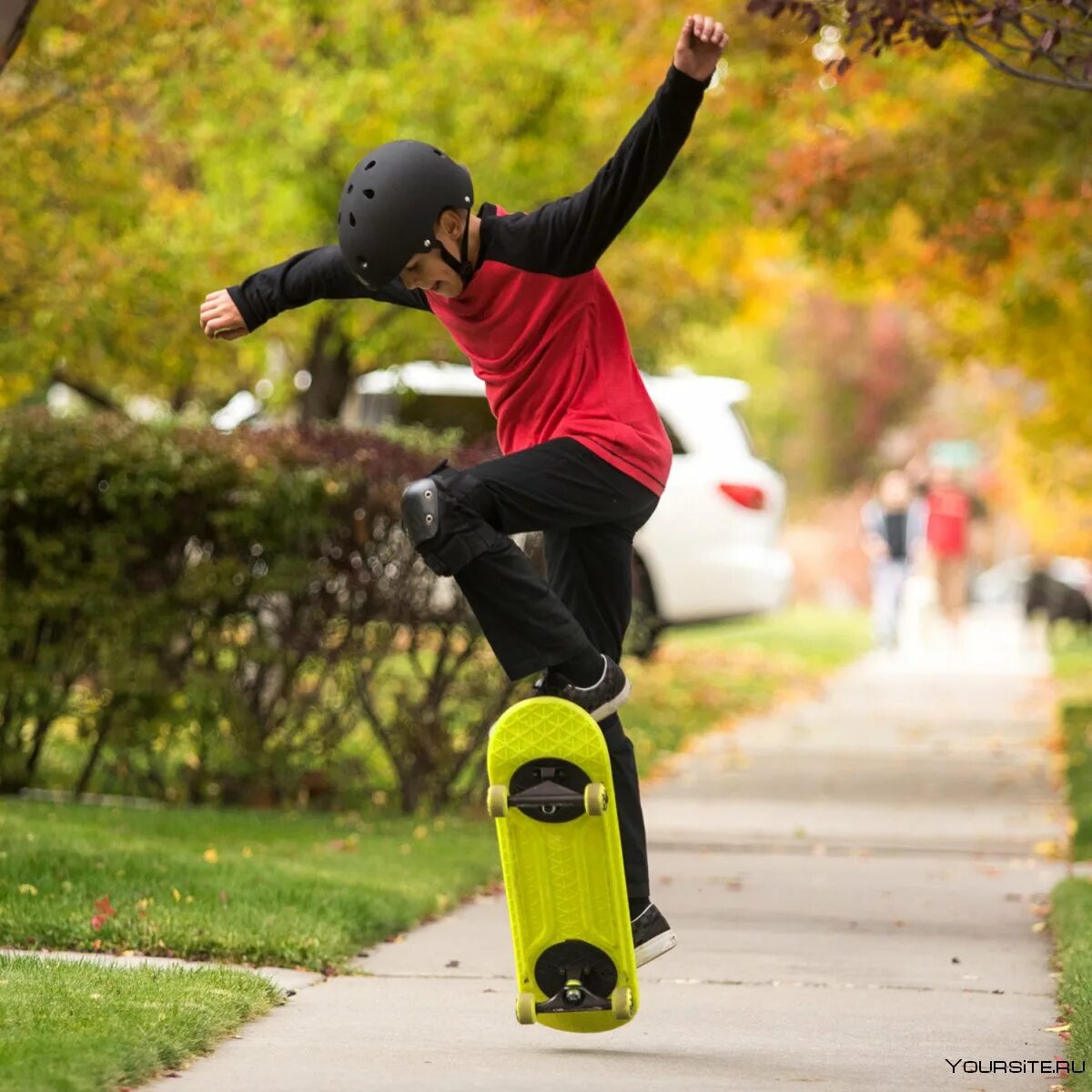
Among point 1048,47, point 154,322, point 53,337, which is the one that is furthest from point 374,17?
point 1048,47

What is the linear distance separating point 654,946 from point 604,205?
1.73 meters

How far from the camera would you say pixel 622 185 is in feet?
13.5

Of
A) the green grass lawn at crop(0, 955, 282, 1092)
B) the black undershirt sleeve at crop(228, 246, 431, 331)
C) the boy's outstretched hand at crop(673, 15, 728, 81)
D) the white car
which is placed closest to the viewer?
the green grass lawn at crop(0, 955, 282, 1092)

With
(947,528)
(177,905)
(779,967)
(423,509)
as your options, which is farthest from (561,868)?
(947,528)

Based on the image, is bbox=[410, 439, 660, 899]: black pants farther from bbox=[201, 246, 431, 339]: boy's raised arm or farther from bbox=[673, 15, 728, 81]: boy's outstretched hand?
bbox=[673, 15, 728, 81]: boy's outstretched hand

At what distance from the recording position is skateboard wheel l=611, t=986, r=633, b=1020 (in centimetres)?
437

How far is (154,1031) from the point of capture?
4.26 m

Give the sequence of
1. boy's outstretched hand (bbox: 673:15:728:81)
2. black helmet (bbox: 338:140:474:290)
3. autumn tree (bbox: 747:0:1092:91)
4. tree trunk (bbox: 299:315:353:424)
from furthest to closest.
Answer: tree trunk (bbox: 299:315:353:424) → autumn tree (bbox: 747:0:1092:91) → black helmet (bbox: 338:140:474:290) → boy's outstretched hand (bbox: 673:15:728:81)

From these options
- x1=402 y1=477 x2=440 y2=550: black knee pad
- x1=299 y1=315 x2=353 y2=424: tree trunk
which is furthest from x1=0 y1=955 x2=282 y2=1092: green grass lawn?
x1=299 y1=315 x2=353 y2=424: tree trunk

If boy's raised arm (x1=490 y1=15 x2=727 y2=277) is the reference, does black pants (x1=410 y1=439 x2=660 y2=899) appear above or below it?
below

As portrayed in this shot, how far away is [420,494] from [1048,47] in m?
2.37

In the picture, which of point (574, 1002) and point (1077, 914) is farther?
point (1077, 914)

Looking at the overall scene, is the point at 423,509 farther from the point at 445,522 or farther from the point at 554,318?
the point at 554,318

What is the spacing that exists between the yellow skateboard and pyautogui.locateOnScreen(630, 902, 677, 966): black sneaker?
0.58ft
